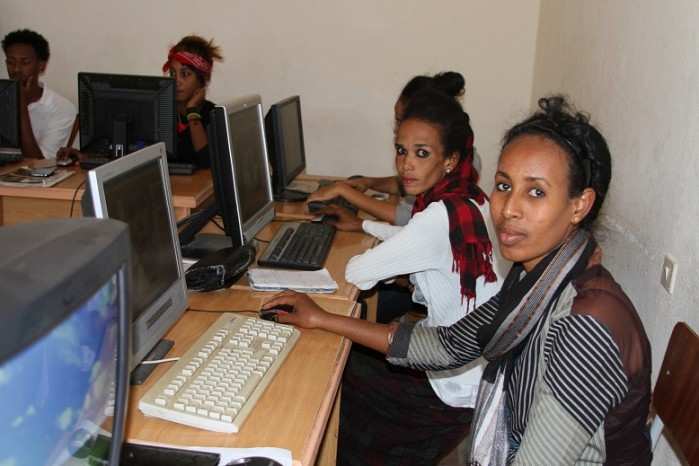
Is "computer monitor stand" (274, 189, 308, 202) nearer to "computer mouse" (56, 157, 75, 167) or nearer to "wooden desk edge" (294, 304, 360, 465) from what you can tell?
"computer mouse" (56, 157, 75, 167)

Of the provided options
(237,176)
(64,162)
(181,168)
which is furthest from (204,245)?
(64,162)

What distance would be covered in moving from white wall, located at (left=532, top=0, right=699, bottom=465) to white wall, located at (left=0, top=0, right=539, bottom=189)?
1.47 meters

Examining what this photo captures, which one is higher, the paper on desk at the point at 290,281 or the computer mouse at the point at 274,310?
the computer mouse at the point at 274,310

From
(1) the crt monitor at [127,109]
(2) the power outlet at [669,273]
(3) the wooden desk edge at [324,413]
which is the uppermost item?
(1) the crt monitor at [127,109]

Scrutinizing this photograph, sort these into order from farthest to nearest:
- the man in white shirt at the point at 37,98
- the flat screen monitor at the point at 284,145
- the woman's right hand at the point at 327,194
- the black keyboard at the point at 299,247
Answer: the man in white shirt at the point at 37,98 → the flat screen monitor at the point at 284,145 → the woman's right hand at the point at 327,194 → the black keyboard at the point at 299,247

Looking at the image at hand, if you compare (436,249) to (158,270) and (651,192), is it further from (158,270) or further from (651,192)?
(158,270)

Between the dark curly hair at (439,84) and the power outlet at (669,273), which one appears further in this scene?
the dark curly hair at (439,84)

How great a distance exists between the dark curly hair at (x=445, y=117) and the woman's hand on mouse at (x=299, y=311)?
0.75m

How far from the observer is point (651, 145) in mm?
1747

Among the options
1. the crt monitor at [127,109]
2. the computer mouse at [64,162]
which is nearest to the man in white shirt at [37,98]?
the computer mouse at [64,162]

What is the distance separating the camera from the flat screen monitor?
2.81 meters

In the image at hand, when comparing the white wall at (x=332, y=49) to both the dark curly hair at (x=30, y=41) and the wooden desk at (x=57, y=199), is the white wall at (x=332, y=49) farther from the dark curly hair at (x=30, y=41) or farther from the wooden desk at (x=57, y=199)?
Result: the wooden desk at (x=57, y=199)

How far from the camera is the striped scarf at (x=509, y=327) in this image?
123cm

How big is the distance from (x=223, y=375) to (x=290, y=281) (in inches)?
23.9
